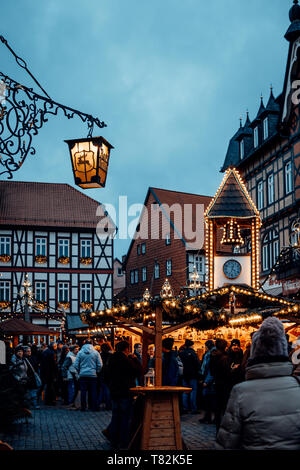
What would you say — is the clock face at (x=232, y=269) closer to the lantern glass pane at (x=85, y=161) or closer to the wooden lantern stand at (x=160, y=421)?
the wooden lantern stand at (x=160, y=421)

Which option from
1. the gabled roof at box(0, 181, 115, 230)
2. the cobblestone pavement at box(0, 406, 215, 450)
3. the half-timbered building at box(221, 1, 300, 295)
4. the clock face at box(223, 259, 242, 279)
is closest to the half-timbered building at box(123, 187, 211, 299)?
the gabled roof at box(0, 181, 115, 230)

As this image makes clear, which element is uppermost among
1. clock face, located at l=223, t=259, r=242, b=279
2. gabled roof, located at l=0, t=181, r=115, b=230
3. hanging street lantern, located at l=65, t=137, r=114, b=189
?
gabled roof, located at l=0, t=181, r=115, b=230

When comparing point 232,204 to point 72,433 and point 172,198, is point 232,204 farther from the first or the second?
point 172,198

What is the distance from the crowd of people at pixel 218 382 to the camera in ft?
11.3

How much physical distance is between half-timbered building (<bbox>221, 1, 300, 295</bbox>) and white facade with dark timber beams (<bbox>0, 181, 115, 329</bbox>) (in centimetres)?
1568

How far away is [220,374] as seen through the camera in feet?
34.7

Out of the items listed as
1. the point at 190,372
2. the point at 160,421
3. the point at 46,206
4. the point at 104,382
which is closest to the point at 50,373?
the point at 104,382

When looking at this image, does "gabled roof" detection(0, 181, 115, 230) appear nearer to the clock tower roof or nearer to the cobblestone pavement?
the clock tower roof

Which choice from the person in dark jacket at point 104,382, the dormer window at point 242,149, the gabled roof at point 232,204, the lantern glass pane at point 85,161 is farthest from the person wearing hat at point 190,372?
the dormer window at point 242,149

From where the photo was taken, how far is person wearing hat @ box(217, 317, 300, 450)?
11.2 ft

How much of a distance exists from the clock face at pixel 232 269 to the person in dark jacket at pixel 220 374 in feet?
33.7

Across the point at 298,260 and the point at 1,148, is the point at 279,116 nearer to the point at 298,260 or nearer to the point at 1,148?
the point at 298,260
